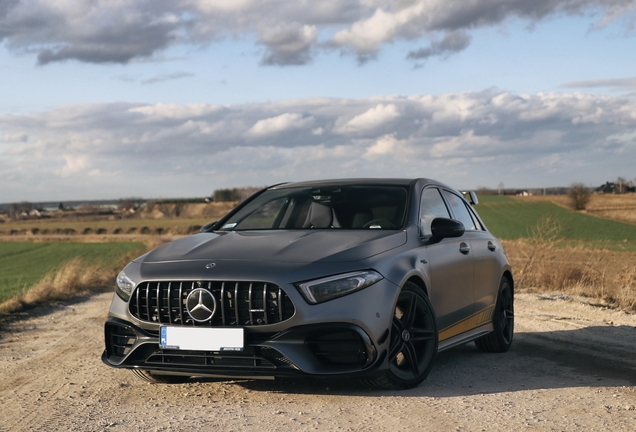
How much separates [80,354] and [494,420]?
4.77m

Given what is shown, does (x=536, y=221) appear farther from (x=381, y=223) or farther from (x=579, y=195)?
(x=579, y=195)

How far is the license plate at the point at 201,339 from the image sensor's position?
17.1 ft

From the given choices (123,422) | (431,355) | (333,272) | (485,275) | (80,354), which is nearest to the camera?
(123,422)

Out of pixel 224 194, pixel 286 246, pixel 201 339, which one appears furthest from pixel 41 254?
Answer: pixel 224 194

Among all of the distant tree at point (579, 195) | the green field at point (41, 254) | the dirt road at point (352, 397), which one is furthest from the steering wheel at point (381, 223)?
the distant tree at point (579, 195)

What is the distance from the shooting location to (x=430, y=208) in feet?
22.6

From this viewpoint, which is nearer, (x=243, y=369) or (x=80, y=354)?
(x=243, y=369)

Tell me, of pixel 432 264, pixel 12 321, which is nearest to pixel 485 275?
pixel 432 264

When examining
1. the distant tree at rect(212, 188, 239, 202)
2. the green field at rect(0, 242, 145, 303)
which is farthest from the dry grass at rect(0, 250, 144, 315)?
the distant tree at rect(212, 188, 239, 202)

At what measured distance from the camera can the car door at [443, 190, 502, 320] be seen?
289 inches

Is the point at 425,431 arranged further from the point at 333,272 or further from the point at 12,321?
the point at 12,321

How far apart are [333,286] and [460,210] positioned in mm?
2899

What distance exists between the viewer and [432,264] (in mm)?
6285

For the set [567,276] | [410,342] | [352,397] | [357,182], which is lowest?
[567,276]
